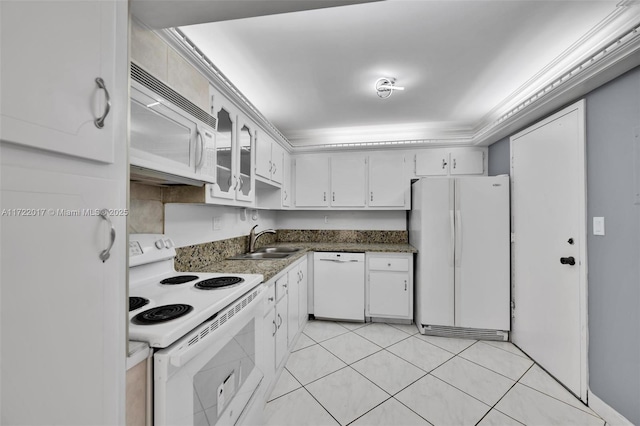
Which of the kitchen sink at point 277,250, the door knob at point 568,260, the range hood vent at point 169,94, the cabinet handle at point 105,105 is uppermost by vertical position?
the range hood vent at point 169,94

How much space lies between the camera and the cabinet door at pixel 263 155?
95.7 inches

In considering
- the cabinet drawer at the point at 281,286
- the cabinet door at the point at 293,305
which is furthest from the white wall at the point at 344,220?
the cabinet drawer at the point at 281,286

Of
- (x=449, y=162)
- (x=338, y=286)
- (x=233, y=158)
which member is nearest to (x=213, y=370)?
(x=233, y=158)

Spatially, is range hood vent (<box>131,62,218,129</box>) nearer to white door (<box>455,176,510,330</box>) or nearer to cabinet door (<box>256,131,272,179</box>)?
cabinet door (<box>256,131,272,179</box>)

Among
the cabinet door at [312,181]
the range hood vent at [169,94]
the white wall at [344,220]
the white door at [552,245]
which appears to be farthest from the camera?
the white wall at [344,220]

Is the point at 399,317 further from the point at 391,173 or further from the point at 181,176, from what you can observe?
the point at 181,176

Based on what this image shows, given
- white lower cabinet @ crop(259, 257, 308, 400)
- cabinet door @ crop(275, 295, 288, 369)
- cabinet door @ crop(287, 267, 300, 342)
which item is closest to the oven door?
white lower cabinet @ crop(259, 257, 308, 400)

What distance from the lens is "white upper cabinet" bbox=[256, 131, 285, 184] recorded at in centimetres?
246

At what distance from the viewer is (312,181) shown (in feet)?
11.7

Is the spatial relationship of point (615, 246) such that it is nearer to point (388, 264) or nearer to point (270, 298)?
point (388, 264)

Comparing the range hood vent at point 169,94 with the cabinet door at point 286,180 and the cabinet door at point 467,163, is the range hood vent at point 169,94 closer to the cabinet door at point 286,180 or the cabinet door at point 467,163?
the cabinet door at point 286,180

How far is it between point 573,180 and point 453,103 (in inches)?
49.2

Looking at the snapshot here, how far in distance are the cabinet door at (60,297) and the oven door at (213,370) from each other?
0.46 ft

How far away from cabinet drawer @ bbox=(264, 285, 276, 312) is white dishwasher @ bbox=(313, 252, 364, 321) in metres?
1.26
